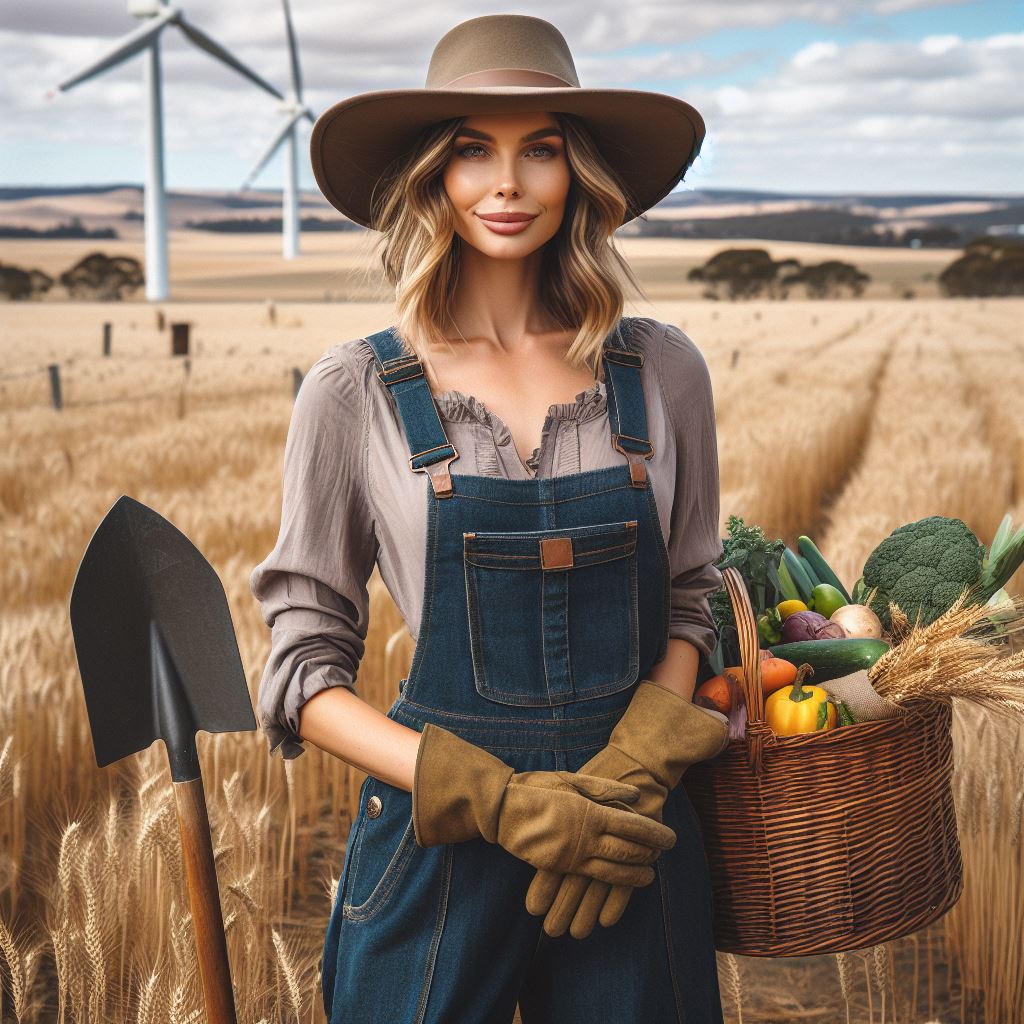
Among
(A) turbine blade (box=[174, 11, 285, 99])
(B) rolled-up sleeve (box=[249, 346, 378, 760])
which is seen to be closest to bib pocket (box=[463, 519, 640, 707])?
(B) rolled-up sleeve (box=[249, 346, 378, 760])

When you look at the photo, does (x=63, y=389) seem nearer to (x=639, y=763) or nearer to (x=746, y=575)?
(x=746, y=575)

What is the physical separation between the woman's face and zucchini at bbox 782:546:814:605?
3.39ft

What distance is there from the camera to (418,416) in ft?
5.81

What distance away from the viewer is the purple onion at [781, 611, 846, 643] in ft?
7.52

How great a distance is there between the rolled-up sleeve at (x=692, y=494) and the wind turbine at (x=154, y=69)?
2197cm

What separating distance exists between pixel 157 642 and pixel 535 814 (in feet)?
1.98

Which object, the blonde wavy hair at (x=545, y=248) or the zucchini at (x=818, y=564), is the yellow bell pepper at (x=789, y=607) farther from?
the blonde wavy hair at (x=545, y=248)

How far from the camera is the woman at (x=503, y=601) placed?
1.72 m

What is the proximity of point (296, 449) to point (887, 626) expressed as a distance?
52.2 inches

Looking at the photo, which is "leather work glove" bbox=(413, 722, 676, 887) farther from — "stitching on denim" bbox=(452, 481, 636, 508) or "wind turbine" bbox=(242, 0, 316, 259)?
"wind turbine" bbox=(242, 0, 316, 259)

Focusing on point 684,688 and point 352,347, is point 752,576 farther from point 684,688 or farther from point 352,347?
point 352,347

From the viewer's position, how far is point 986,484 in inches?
298

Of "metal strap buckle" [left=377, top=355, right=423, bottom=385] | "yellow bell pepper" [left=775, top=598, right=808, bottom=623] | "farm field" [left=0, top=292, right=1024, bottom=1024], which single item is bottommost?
"farm field" [left=0, top=292, right=1024, bottom=1024]

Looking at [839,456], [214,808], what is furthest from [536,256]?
[839,456]
